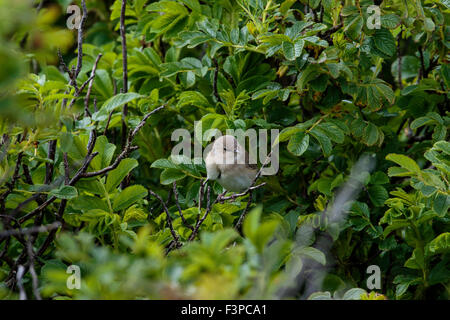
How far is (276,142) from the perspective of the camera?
6.52 ft

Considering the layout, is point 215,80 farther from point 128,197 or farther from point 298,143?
point 128,197

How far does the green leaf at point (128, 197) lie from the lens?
190 cm

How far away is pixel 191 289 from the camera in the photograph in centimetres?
103

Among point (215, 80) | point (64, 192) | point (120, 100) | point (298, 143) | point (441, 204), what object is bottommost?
point (441, 204)

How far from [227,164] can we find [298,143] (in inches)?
10.6

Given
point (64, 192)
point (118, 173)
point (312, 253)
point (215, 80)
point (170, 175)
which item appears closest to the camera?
point (64, 192)

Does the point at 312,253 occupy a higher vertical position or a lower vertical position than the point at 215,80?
lower

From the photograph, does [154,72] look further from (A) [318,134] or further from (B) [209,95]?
(A) [318,134]

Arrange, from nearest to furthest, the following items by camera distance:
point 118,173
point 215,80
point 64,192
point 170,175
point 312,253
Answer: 1. point 64,192
2. point 312,253
3. point 118,173
4. point 170,175
5. point 215,80

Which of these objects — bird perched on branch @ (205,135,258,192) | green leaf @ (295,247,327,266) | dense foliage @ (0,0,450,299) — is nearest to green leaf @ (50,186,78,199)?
dense foliage @ (0,0,450,299)

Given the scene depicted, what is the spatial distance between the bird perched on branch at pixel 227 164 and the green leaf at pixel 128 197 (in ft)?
0.86

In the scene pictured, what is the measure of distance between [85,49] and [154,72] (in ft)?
1.45

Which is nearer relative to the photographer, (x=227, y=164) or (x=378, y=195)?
(x=227, y=164)

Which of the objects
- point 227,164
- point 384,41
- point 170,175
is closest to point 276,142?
point 227,164
